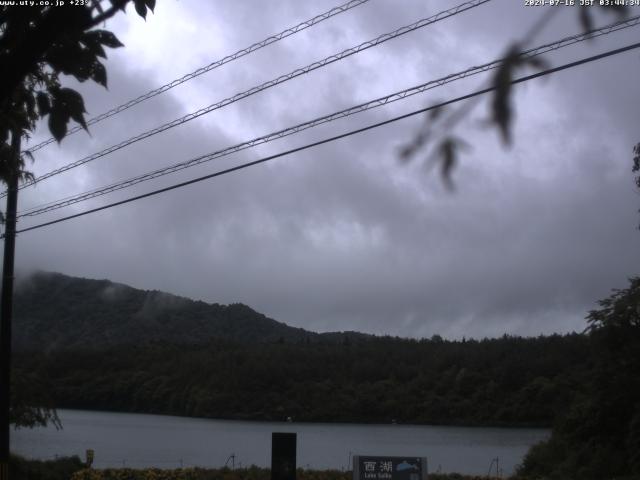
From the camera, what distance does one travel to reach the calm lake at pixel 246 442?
29.9m

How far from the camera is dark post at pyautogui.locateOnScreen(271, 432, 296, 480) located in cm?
1588

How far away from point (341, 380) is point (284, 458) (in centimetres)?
2649

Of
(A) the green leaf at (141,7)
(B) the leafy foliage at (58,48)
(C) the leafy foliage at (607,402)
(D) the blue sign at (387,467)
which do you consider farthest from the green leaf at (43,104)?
(C) the leafy foliage at (607,402)

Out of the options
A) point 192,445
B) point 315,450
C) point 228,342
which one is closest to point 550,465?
point 315,450

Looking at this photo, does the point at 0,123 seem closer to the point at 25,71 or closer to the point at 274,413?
the point at 25,71

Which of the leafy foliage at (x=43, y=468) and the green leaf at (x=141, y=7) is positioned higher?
the green leaf at (x=141, y=7)

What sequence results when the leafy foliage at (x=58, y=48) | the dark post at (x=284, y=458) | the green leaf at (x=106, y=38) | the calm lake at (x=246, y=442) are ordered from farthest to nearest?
1. the calm lake at (x=246, y=442)
2. the dark post at (x=284, y=458)
3. the green leaf at (x=106, y=38)
4. the leafy foliage at (x=58, y=48)

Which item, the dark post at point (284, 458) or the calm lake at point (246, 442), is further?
the calm lake at point (246, 442)

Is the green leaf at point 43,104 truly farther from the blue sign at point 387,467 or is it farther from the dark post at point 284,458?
the blue sign at point 387,467

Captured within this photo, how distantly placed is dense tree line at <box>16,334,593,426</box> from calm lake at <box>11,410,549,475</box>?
1064 millimetres

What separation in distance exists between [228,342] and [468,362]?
2402 centimetres

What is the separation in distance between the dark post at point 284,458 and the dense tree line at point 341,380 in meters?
18.6

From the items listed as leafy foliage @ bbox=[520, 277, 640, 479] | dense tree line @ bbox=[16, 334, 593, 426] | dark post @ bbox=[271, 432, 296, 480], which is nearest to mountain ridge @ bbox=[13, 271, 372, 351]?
dense tree line @ bbox=[16, 334, 593, 426]

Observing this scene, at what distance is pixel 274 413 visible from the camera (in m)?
43.2
